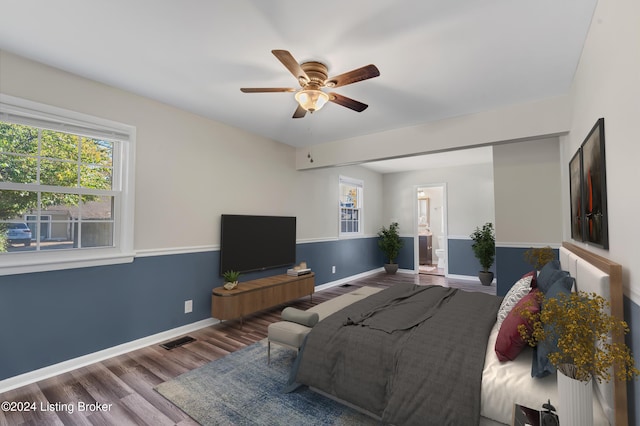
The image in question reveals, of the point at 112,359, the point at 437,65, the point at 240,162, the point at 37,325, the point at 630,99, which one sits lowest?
the point at 112,359

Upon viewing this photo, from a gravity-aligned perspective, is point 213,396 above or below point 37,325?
below

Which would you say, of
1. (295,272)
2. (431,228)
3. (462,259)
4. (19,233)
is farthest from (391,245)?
(19,233)

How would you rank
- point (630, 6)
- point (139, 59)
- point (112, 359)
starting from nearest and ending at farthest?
1. point (630, 6)
2. point (139, 59)
3. point (112, 359)

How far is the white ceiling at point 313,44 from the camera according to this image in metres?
1.83

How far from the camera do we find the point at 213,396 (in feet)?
7.32

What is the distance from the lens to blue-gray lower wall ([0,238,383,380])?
2387mm

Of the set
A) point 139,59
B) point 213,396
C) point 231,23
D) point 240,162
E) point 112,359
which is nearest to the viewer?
point 231,23

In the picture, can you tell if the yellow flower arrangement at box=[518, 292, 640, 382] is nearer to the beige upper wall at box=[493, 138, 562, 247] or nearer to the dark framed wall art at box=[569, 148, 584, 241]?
the dark framed wall art at box=[569, 148, 584, 241]

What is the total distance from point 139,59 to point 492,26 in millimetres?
2745

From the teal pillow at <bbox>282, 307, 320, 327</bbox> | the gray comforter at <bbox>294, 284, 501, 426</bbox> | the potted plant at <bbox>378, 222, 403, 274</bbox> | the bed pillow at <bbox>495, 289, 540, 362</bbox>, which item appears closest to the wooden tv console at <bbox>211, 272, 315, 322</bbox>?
the teal pillow at <bbox>282, 307, 320, 327</bbox>

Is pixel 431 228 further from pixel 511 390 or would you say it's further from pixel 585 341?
pixel 585 341

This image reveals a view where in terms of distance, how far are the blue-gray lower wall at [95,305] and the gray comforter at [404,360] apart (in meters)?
2.01

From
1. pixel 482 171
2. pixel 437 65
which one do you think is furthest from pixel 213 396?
pixel 482 171

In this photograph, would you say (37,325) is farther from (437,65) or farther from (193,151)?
(437,65)
